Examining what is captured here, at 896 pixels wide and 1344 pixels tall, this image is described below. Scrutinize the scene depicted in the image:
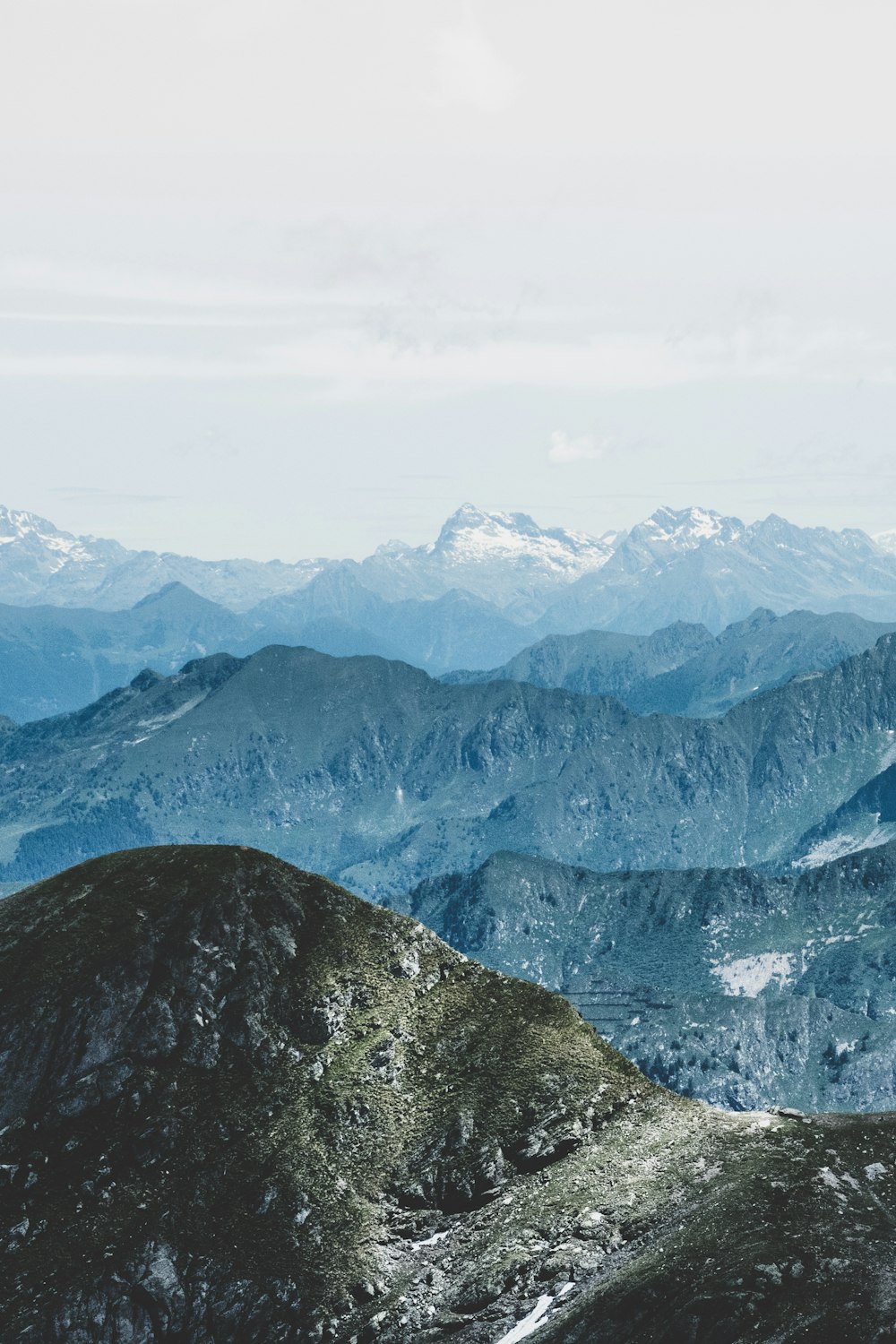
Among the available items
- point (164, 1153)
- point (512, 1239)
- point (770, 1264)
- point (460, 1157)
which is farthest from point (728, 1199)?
point (164, 1153)

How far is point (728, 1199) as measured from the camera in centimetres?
14462

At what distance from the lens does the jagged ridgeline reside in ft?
452

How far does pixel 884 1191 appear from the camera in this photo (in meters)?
143

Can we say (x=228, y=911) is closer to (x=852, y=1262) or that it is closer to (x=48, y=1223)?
(x=48, y=1223)

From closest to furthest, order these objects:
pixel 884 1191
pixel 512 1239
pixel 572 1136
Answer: pixel 884 1191
pixel 512 1239
pixel 572 1136

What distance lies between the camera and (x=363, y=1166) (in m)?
174

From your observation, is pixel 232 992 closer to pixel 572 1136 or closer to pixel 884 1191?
pixel 572 1136

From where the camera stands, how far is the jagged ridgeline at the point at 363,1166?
452 feet

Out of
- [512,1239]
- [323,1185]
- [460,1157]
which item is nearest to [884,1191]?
[512,1239]

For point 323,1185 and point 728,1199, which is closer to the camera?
point 728,1199

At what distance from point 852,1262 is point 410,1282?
54061 millimetres

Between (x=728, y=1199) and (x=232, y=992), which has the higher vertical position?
(x=232, y=992)

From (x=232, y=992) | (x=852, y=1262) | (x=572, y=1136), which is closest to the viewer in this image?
(x=852, y=1262)

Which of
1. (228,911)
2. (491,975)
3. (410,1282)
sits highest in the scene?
(228,911)
